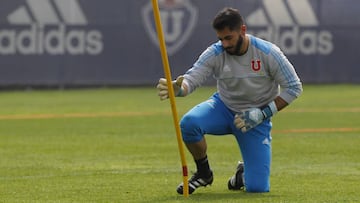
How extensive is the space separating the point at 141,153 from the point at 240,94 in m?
4.76

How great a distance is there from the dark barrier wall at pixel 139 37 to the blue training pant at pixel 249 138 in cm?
2154

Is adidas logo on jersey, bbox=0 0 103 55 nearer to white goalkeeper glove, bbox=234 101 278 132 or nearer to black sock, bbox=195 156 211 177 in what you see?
black sock, bbox=195 156 211 177

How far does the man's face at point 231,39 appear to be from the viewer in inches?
426

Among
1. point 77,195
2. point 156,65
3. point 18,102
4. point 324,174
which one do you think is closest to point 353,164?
point 324,174

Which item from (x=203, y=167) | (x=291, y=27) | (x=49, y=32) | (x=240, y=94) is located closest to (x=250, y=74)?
(x=240, y=94)

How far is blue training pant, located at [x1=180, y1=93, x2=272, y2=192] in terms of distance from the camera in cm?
1130

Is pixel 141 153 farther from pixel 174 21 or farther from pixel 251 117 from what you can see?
pixel 174 21

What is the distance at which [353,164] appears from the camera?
1414 cm

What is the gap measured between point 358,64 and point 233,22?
2402 centimetres

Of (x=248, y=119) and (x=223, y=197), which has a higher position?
(x=248, y=119)

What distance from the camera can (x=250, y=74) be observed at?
36.9ft

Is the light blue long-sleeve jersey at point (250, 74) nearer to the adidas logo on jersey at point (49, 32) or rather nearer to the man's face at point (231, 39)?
the man's face at point (231, 39)

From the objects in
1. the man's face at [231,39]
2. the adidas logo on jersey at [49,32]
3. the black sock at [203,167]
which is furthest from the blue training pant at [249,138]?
the adidas logo on jersey at [49,32]

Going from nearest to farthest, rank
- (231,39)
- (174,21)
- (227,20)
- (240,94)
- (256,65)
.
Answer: (227,20)
(231,39)
(256,65)
(240,94)
(174,21)
